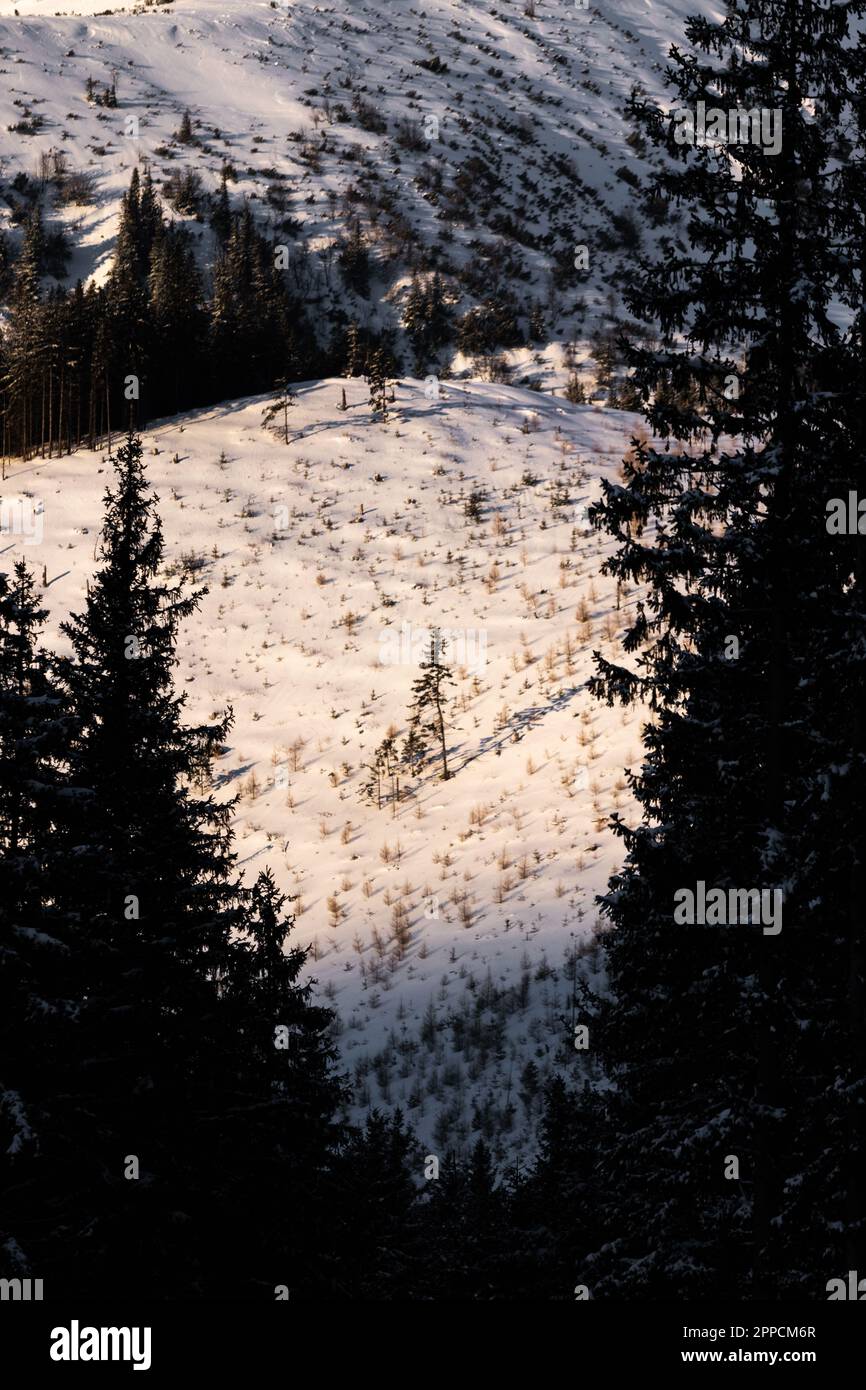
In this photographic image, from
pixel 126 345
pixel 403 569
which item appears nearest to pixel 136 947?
pixel 403 569

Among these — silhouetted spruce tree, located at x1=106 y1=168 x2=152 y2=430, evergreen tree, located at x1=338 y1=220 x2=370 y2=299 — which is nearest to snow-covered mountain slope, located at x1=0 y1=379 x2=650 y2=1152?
silhouetted spruce tree, located at x1=106 y1=168 x2=152 y2=430

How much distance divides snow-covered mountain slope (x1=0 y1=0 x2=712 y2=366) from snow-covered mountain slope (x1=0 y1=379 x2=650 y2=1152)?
127 ft

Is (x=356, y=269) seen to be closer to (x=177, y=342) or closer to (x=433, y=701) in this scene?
(x=177, y=342)

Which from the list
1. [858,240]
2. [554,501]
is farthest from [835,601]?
[554,501]

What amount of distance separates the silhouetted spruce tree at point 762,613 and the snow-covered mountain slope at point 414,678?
11.1 meters

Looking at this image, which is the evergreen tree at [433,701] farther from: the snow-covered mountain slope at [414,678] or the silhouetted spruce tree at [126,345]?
the silhouetted spruce tree at [126,345]

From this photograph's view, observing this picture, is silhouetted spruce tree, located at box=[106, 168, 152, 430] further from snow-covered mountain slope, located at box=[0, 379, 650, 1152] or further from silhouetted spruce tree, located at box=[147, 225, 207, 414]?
snow-covered mountain slope, located at box=[0, 379, 650, 1152]

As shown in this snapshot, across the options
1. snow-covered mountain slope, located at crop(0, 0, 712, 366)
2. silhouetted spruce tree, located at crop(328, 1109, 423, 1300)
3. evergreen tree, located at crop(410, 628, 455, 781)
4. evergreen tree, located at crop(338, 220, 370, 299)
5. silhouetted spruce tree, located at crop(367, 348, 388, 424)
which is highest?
snow-covered mountain slope, located at crop(0, 0, 712, 366)

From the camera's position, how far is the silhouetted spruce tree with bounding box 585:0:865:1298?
372 inches

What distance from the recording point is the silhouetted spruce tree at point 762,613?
9.45 m

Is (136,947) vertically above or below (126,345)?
below

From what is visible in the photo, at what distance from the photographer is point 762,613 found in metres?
9.91

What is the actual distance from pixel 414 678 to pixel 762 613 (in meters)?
31.3
